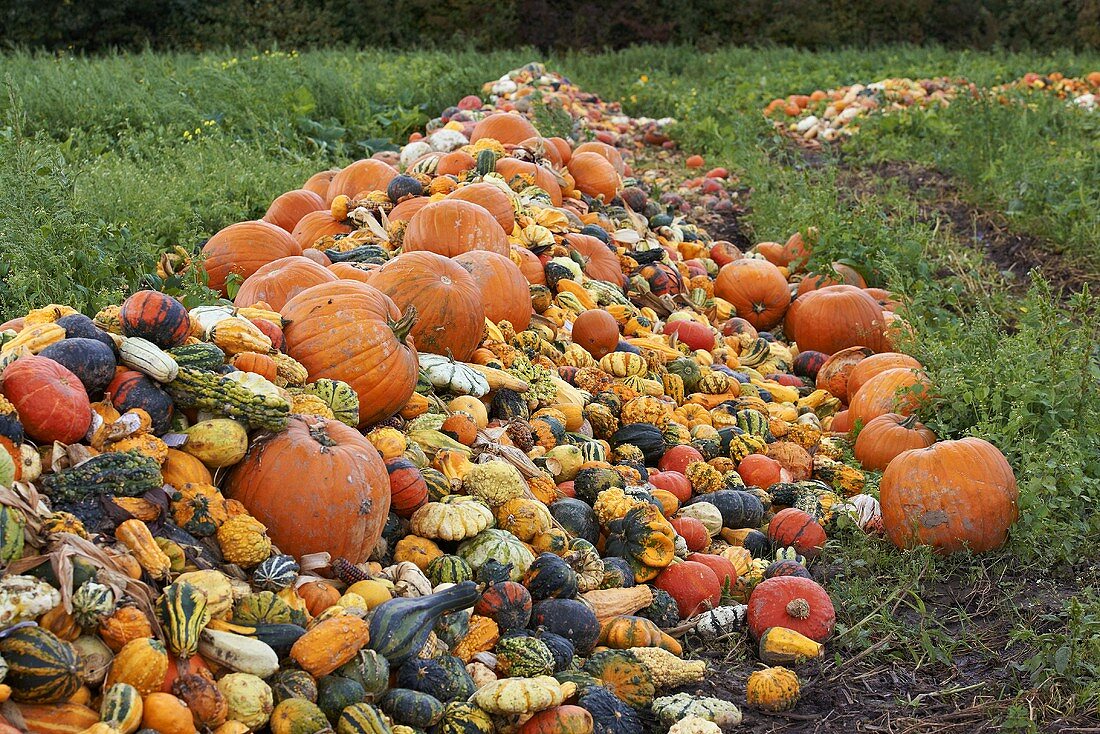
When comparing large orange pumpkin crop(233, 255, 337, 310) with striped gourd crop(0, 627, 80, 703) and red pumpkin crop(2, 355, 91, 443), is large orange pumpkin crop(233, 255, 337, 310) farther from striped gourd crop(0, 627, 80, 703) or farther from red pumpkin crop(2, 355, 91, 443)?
striped gourd crop(0, 627, 80, 703)

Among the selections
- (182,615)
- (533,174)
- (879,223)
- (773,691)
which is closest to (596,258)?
(533,174)

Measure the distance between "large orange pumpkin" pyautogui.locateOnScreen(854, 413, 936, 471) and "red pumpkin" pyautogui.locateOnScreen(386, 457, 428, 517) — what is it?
8.12ft

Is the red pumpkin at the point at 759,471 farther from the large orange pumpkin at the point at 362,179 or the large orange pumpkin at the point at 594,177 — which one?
the large orange pumpkin at the point at 594,177

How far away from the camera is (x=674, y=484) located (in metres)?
4.80

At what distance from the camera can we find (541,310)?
6.20 meters

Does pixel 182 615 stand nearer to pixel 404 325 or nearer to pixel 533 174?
pixel 404 325

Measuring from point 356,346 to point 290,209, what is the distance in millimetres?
3425

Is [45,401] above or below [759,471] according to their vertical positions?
above

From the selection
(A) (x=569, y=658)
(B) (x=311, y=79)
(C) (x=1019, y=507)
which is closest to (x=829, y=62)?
(B) (x=311, y=79)

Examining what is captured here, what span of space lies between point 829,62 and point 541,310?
12612mm

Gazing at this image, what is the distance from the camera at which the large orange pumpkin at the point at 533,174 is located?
7.75 meters

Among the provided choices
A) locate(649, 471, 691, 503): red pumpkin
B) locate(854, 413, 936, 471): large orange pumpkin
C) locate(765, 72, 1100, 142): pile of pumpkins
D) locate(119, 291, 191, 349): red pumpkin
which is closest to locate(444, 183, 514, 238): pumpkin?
locate(649, 471, 691, 503): red pumpkin

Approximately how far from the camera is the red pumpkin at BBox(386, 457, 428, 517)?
3850 millimetres

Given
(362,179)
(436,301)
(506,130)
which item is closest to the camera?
(436,301)
